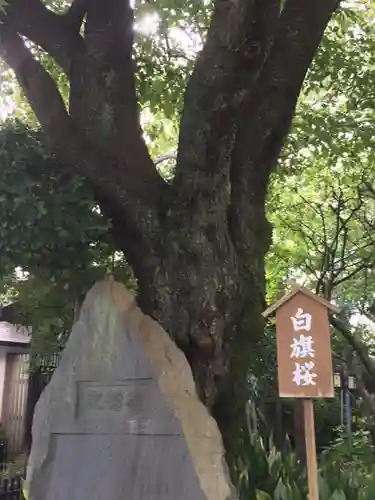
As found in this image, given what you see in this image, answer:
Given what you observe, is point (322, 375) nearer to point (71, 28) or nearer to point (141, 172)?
point (141, 172)

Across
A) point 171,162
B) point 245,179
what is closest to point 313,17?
point 245,179

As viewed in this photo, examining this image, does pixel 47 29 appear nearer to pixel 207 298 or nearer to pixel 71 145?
pixel 71 145

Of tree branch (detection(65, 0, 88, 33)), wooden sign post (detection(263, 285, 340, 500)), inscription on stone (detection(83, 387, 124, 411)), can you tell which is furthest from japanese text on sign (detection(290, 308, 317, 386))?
tree branch (detection(65, 0, 88, 33))

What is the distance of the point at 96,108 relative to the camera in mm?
4051

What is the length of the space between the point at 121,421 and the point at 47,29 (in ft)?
8.95

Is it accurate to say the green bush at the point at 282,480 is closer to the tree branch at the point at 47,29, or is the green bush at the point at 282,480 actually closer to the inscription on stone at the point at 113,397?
the inscription on stone at the point at 113,397

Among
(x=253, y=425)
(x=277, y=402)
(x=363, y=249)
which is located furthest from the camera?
(x=277, y=402)

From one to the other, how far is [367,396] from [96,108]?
587 cm

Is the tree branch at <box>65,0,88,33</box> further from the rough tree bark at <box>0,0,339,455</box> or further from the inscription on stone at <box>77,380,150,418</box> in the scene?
the inscription on stone at <box>77,380,150,418</box>

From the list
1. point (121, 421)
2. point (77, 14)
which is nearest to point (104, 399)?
point (121, 421)

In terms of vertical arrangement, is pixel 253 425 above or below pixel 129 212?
below

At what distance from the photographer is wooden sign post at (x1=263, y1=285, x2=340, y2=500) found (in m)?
3.64

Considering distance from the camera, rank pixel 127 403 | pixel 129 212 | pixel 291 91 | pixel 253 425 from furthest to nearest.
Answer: pixel 253 425, pixel 291 91, pixel 129 212, pixel 127 403

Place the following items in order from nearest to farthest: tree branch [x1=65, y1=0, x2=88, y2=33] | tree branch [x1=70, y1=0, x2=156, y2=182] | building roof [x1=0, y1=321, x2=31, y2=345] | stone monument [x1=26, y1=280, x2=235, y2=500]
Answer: stone monument [x1=26, y1=280, x2=235, y2=500]
tree branch [x1=70, y1=0, x2=156, y2=182]
tree branch [x1=65, y1=0, x2=88, y2=33]
building roof [x1=0, y1=321, x2=31, y2=345]
